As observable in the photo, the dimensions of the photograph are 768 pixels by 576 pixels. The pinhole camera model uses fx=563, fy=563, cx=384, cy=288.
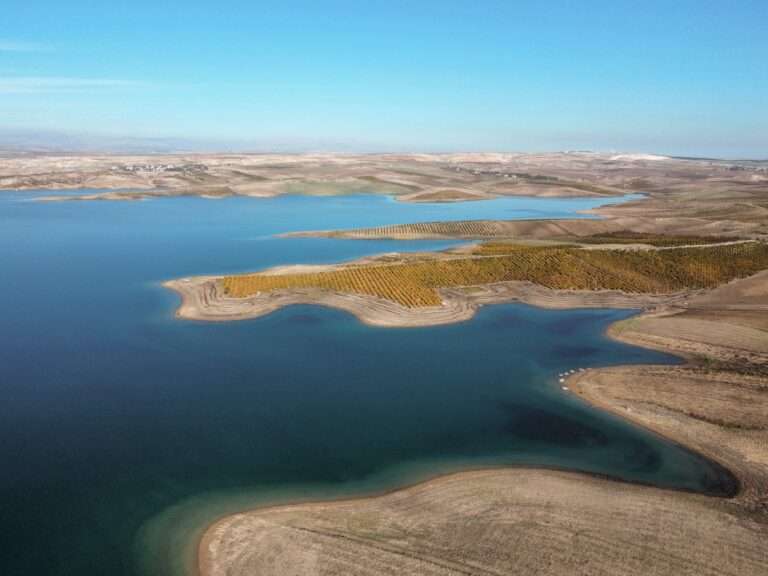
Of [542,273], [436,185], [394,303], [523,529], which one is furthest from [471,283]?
[436,185]

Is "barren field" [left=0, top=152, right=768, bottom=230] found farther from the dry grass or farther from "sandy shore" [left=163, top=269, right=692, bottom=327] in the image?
"sandy shore" [left=163, top=269, right=692, bottom=327]

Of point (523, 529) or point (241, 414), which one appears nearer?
point (523, 529)

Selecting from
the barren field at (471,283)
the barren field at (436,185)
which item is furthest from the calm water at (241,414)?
the barren field at (436,185)

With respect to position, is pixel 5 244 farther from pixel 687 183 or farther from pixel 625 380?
pixel 687 183

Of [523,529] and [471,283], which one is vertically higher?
[471,283]

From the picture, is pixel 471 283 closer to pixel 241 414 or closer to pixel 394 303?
pixel 394 303

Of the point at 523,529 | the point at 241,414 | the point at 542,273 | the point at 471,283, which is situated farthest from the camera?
the point at 542,273
